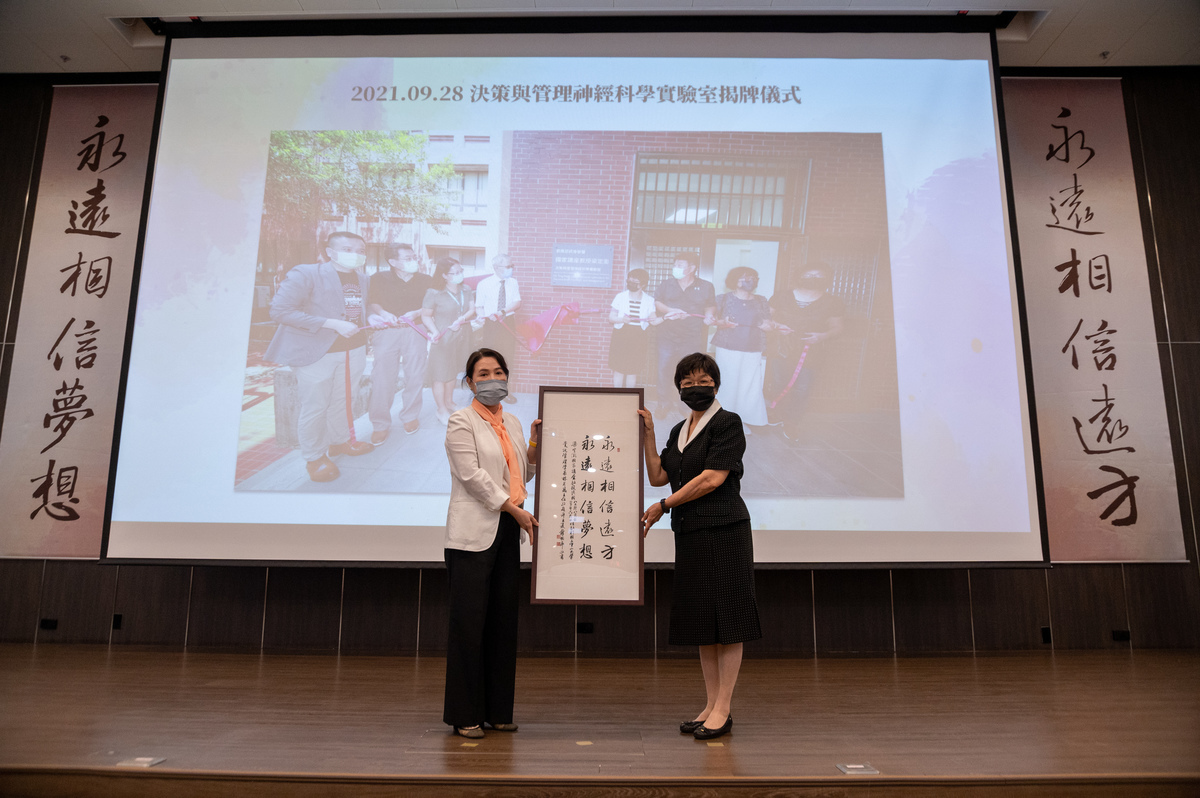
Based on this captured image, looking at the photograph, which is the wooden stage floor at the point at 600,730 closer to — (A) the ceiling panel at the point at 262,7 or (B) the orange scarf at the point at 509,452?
(B) the orange scarf at the point at 509,452

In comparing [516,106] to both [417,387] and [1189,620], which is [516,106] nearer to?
[417,387]

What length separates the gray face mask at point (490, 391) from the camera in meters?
2.47

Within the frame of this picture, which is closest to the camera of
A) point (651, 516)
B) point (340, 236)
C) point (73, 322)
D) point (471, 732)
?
point (471, 732)

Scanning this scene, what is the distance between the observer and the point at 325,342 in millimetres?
3779

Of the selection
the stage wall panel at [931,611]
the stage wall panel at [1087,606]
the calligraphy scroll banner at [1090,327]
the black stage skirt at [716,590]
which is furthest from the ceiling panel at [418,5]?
the stage wall panel at [1087,606]

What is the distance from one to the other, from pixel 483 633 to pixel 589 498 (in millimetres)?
599

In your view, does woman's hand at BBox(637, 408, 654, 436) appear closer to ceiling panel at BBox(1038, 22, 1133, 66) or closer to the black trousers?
the black trousers

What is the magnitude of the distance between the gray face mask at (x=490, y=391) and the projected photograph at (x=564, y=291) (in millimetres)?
1206

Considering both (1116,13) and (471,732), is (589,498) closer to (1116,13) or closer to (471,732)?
(471,732)

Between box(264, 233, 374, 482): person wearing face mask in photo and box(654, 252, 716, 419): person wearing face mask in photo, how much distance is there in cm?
165

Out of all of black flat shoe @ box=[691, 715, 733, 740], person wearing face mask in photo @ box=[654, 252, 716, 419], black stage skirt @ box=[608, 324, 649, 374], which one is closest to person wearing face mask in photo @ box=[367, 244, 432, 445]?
black stage skirt @ box=[608, 324, 649, 374]

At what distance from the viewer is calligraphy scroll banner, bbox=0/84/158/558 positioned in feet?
14.3

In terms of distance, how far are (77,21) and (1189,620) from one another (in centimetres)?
795

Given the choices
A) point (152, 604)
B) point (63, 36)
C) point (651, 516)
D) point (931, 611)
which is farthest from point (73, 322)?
point (931, 611)
